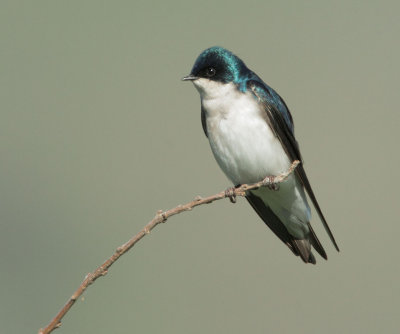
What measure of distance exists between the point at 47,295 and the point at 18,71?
436 cm

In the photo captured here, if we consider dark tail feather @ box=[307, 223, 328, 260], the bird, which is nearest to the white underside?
the bird

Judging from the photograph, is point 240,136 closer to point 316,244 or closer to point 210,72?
point 210,72

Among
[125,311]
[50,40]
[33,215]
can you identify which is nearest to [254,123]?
[125,311]

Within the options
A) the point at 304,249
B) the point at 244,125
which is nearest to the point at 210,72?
the point at 244,125

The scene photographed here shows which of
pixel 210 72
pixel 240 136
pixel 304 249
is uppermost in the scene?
pixel 210 72

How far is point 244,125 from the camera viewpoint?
2959 mm

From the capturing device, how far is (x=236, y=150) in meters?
2.97

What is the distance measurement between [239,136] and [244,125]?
0.16ft

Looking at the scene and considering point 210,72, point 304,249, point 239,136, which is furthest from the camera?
point 304,249

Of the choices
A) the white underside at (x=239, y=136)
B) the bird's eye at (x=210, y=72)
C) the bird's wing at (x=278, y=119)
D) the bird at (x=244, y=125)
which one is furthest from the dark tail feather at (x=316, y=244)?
the bird's eye at (x=210, y=72)

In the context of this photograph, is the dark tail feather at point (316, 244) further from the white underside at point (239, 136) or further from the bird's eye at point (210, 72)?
the bird's eye at point (210, 72)

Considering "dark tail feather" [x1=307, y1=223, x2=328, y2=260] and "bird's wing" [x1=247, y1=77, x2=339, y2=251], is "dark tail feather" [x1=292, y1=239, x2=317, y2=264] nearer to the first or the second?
"dark tail feather" [x1=307, y1=223, x2=328, y2=260]

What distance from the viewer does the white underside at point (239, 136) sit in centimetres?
296

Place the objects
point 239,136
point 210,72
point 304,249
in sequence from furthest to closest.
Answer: point 304,249 < point 210,72 < point 239,136
